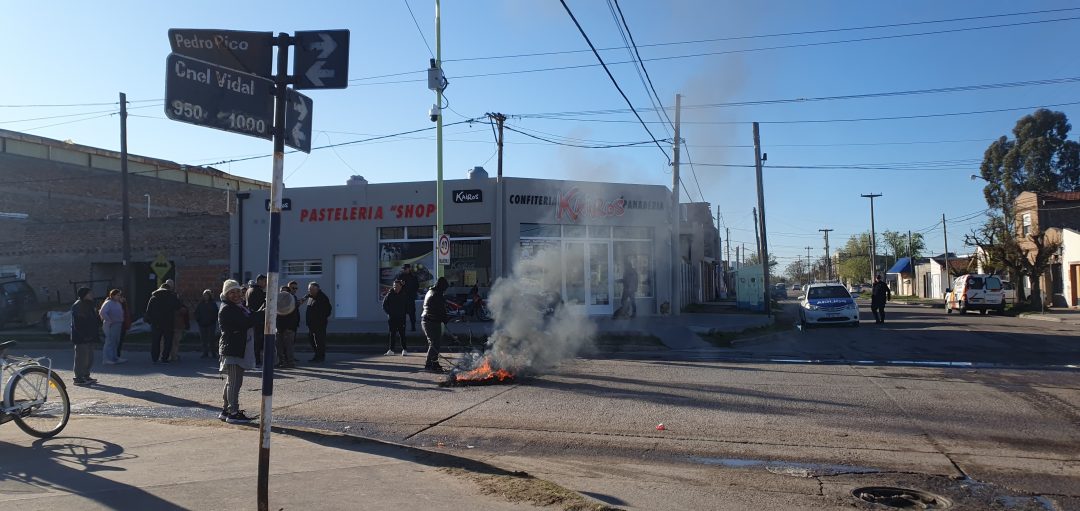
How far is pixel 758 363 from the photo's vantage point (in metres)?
13.0

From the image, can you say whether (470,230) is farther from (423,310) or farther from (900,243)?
(900,243)

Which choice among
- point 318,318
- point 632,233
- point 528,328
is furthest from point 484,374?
point 632,233

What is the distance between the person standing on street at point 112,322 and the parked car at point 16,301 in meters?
15.9

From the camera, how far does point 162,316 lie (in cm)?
1436

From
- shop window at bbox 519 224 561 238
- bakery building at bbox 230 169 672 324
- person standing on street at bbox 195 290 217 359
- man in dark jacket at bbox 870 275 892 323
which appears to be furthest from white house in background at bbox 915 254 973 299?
person standing on street at bbox 195 290 217 359

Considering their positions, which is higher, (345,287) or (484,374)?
(345,287)

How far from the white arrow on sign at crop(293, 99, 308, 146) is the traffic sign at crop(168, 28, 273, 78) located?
0.27 metres

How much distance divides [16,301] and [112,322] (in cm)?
1709

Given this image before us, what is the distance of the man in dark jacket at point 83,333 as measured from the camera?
11.5 meters

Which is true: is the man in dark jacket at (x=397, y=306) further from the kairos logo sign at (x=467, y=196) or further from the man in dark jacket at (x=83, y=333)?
the kairos logo sign at (x=467, y=196)

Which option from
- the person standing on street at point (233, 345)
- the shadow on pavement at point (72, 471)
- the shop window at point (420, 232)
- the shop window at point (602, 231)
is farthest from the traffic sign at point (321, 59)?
the shop window at point (602, 231)

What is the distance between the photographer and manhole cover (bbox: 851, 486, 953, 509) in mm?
5074

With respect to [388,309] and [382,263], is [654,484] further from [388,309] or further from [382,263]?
[382,263]

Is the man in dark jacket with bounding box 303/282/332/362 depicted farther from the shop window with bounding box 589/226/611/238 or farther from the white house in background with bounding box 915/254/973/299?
the white house in background with bounding box 915/254/973/299
